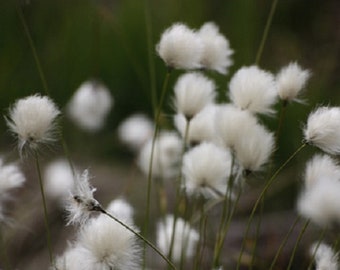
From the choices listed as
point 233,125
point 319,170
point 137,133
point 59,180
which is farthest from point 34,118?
point 137,133

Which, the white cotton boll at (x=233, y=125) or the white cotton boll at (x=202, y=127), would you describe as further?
the white cotton boll at (x=202, y=127)

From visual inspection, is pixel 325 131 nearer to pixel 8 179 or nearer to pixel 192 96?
pixel 192 96

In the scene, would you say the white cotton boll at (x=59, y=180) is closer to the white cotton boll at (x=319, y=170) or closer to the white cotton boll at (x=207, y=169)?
the white cotton boll at (x=207, y=169)

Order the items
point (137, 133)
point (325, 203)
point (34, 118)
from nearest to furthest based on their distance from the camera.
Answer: point (325, 203)
point (34, 118)
point (137, 133)

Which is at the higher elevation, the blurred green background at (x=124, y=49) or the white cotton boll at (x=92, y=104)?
the blurred green background at (x=124, y=49)

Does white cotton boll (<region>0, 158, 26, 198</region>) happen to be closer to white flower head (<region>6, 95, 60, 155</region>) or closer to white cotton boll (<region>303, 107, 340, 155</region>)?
white flower head (<region>6, 95, 60, 155</region>)

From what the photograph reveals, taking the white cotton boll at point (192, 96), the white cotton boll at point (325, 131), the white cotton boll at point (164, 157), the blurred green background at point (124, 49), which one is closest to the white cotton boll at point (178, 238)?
the white cotton boll at point (164, 157)

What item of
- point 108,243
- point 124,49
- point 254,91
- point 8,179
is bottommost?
point 108,243
